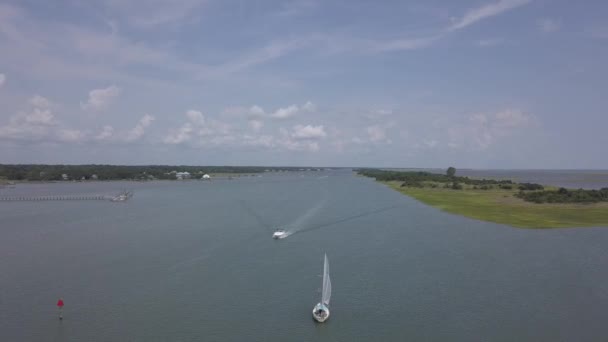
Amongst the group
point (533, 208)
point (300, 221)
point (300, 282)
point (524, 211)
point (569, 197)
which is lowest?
point (300, 282)

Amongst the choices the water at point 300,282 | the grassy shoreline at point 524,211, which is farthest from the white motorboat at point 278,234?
the grassy shoreline at point 524,211

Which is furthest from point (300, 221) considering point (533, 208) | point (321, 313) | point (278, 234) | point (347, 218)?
point (533, 208)

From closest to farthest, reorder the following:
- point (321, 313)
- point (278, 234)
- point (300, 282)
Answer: point (321, 313), point (300, 282), point (278, 234)

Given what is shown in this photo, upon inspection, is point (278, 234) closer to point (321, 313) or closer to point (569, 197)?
point (321, 313)

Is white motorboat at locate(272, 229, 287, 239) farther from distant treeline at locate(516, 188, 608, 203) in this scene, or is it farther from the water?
distant treeline at locate(516, 188, 608, 203)

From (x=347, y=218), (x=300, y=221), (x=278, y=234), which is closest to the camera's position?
(x=278, y=234)

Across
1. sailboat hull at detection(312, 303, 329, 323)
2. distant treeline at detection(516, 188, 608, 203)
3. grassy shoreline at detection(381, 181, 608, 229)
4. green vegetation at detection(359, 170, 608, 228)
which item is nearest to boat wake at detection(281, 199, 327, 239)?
grassy shoreline at detection(381, 181, 608, 229)
